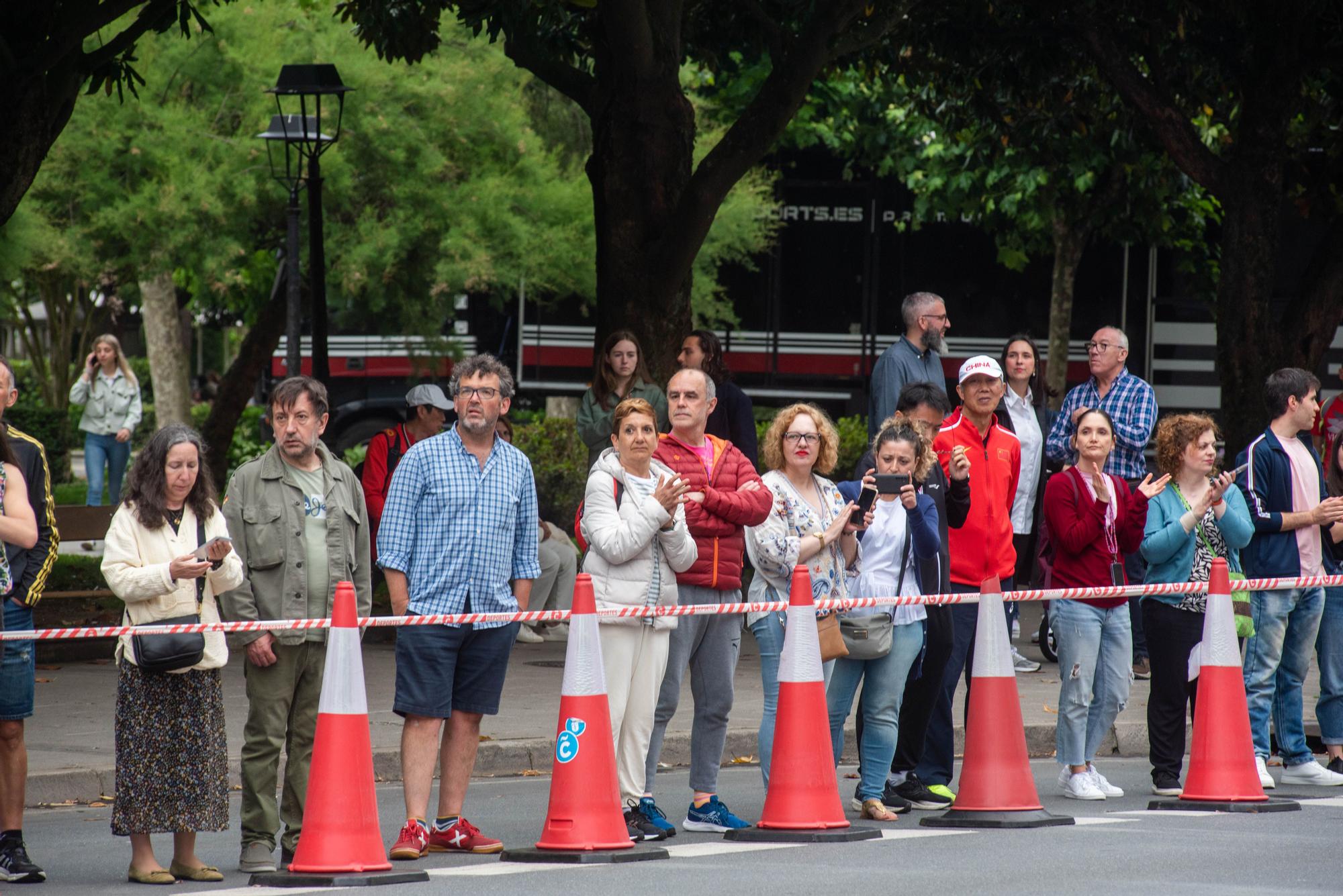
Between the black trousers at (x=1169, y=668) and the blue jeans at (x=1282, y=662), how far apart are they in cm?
57

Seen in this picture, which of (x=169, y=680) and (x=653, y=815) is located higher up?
(x=169, y=680)

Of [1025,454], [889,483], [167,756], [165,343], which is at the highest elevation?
[165,343]

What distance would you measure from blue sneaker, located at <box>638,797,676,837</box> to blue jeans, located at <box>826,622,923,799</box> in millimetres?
841

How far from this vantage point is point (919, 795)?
27.4ft

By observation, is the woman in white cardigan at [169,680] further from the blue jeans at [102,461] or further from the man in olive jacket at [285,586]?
the blue jeans at [102,461]

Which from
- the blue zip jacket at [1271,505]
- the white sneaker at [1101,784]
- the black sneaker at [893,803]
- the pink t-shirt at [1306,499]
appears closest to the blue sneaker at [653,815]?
the black sneaker at [893,803]

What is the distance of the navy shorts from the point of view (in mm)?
7137

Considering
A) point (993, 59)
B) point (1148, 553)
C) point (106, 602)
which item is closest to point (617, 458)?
point (1148, 553)

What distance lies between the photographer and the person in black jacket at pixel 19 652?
6.75 metres

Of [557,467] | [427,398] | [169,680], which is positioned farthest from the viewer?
[557,467]

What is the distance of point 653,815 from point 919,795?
1473 mm

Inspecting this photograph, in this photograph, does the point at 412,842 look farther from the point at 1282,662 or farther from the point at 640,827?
the point at 1282,662

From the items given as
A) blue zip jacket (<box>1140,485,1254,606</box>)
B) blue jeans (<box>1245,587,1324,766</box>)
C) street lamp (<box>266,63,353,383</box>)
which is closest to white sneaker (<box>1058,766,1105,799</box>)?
blue zip jacket (<box>1140,485,1254,606</box>)

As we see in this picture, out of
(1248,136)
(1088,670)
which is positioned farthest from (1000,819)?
(1248,136)
